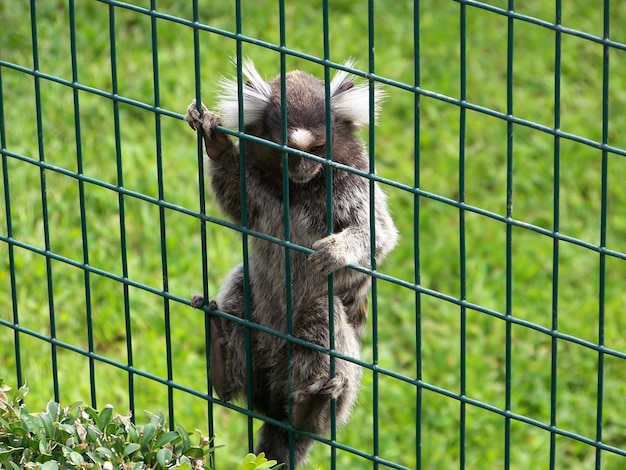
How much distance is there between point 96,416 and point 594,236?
441 cm

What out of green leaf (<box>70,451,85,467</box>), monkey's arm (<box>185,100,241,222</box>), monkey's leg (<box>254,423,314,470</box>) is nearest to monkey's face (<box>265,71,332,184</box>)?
monkey's arm (<box>185,100,241,222</box>)

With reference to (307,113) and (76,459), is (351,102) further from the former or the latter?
(76,459)

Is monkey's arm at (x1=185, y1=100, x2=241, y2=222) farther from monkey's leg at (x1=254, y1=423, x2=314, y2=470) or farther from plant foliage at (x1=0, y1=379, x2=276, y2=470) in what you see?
plant foliage at (x1=0, y1=379, x2=276, y2=470)

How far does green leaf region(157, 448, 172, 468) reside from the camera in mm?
4324

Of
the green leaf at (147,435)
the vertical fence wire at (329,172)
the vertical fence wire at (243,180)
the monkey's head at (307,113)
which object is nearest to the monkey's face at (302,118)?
the monkey's head at (307,113)

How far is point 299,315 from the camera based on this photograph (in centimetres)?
527

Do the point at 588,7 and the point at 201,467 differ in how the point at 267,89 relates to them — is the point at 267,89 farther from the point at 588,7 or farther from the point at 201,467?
the point at 588,7

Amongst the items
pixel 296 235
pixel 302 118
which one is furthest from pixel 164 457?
pixel 302 118

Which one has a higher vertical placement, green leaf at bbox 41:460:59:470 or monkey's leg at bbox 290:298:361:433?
monkey's leg at bbox 290:298:361:433

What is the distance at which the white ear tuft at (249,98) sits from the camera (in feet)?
17.6

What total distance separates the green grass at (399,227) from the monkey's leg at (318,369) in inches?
23.6

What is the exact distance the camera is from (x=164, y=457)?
433 centimetres

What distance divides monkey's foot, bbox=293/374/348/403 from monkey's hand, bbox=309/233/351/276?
479 mm

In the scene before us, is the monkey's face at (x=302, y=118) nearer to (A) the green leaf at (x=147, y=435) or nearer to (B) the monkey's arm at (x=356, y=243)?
(B) the monkey's arm at (x=356, y=243)
